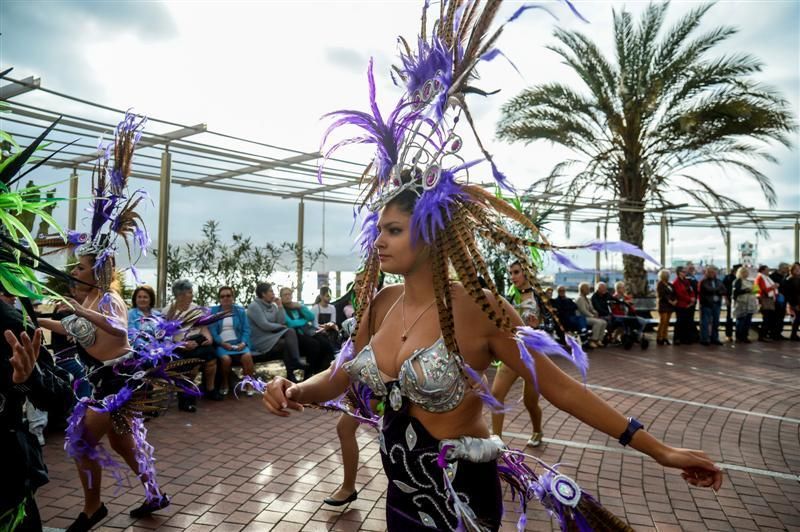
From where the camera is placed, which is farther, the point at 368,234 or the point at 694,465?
the point at 368,234

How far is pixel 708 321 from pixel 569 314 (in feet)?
13.3

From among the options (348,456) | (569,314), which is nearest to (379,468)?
(348,456)

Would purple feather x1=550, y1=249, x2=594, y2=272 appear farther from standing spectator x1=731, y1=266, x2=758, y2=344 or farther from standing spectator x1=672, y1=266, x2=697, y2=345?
standing spectator x1=731, y1=266, x2=758, y2=344

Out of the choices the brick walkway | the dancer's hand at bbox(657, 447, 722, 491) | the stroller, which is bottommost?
the brick walkway

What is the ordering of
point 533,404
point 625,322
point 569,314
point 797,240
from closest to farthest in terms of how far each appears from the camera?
point 533,404 < point 569,314 < point 625,322 < point 797,240

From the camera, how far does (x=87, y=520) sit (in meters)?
3.64

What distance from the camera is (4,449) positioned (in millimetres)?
2330

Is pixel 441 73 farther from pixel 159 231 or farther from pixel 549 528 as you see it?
pixel 159 231

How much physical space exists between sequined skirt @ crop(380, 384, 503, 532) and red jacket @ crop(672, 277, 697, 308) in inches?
491

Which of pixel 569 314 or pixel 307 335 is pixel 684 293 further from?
pixel 307 335

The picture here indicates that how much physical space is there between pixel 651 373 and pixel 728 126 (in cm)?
713

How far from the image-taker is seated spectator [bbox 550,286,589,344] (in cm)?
1177

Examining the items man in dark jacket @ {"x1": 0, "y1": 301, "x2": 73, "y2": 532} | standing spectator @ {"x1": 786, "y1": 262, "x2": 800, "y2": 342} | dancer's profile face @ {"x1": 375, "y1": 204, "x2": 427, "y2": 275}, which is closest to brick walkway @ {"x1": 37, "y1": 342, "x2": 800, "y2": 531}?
man in dark jacket @ {"x1": 0, "y1": 301, "x2": 73, "y2": 532}

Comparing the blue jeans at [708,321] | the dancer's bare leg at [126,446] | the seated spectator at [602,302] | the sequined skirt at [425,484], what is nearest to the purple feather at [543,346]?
the sequined skirt at [425,484]
